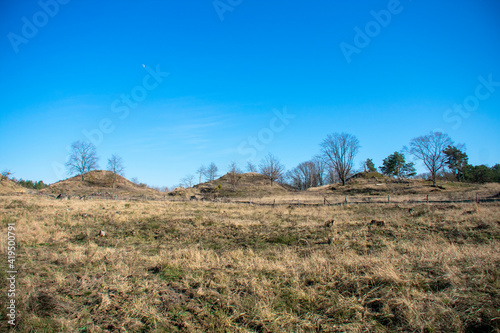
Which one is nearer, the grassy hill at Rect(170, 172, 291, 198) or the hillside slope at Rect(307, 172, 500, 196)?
the hillside slope at Rect(307, 172, 500, 196)

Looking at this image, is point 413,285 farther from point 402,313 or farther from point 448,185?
point 448,185

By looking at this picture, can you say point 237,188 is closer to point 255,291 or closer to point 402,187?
point 402,187

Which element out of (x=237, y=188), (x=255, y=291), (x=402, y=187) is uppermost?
(x=237, y=188)

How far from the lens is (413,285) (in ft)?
17.3

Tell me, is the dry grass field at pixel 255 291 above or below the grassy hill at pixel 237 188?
below

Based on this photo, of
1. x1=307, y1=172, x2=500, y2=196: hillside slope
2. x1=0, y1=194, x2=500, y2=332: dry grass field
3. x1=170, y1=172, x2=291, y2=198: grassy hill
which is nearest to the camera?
x1=0, y1=194, x2=500, y2=332: dry grass field

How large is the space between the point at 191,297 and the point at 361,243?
7.05 m

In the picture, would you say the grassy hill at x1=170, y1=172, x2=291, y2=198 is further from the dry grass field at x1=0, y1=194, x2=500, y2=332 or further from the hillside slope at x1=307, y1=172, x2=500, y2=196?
the dry grass field at x1=0, y1=194, x2=500, y2=332

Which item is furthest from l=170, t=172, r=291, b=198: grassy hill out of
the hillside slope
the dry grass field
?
the dry grass field

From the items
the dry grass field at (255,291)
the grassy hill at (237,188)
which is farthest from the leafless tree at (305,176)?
the dry grass field at (255,291)

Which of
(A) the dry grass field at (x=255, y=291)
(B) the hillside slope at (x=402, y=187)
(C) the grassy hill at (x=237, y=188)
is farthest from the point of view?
(C) the grassy hill at (x=237, y=188)

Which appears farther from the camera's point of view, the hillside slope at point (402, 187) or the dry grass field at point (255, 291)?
the hillside slope at point (402, 187)

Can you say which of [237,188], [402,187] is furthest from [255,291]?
[237,188]

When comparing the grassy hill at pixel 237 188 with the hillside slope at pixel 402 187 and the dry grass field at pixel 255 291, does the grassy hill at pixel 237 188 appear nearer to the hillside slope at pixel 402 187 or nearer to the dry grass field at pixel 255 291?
the hillside slope at pixel 402 187
